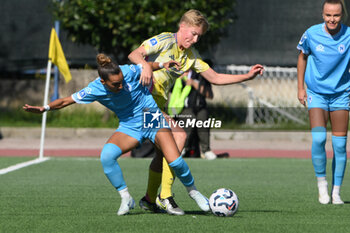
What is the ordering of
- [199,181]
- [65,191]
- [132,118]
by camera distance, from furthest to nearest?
[199,181] → [65,191] → [132,118]

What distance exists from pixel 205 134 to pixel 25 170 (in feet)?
12.1

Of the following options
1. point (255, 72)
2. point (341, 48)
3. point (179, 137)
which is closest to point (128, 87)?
point (179, 137)

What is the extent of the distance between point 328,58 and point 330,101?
1.44 ft

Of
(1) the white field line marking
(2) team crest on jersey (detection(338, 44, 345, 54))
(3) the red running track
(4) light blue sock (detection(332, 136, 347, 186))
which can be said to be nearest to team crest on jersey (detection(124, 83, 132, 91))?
(2) team crest on jersey (detection(338, 44, 345, 54))

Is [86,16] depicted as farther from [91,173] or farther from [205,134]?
[91,173]

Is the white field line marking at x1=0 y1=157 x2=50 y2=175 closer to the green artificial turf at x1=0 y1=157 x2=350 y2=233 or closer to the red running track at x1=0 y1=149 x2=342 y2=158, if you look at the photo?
the green artificial turf at x1=0 y1=157 x2=350 y2=233

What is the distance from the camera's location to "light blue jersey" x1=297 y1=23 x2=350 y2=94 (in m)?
7.29

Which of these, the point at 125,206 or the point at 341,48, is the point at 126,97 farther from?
the point at 341,48

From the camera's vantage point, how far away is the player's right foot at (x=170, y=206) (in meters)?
6.64

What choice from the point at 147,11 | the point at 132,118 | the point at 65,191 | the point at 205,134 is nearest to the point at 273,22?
the point at 147,11

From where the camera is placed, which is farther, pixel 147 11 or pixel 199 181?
pixel 147 11

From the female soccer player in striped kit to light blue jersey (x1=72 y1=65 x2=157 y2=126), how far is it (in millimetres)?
124

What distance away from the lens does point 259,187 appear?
9016 millimetres

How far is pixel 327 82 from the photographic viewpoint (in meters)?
7.34
